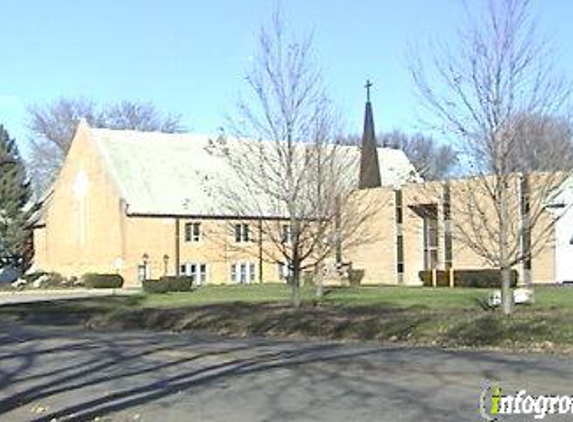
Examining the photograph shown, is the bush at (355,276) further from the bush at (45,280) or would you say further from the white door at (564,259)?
the bush at (45,280)

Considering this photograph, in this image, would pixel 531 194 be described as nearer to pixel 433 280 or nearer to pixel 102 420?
pixel 102 420

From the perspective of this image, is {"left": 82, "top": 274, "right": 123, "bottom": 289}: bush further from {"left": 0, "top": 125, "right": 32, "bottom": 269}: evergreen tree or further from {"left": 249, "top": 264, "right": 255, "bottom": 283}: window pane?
{"left": 0, "top": 125, "right": 32, "bottom": 269}: evergreen tree

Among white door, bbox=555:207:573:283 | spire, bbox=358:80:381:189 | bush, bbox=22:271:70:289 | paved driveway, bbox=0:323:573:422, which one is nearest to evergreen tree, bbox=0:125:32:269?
bush, bbox=22:271:70:289

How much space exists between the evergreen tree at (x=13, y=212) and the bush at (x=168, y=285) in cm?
2404

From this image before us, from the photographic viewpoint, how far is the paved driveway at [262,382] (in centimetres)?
1106

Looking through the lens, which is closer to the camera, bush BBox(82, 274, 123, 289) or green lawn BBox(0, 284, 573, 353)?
green lawn BBox(0, 284, 573, 353)

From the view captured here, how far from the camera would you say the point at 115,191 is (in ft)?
212

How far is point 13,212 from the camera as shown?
2874 inches

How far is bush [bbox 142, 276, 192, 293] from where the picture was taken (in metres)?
50.4

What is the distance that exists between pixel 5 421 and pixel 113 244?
2133 inches

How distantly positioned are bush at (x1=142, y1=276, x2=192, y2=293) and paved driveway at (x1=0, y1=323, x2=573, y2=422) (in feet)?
102

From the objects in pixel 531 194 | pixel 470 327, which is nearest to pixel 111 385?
pixel 470 327

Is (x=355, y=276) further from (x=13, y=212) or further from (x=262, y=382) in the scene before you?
(x=262, y=382)

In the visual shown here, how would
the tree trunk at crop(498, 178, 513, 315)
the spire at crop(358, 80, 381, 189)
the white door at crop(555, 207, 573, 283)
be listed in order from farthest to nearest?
1. the spire at crop(358, 80, 381, 189)
2. the white door at crop(555, 207, 573, 283)
3. the tree trunk at crop(498, 178, 513, 315)
